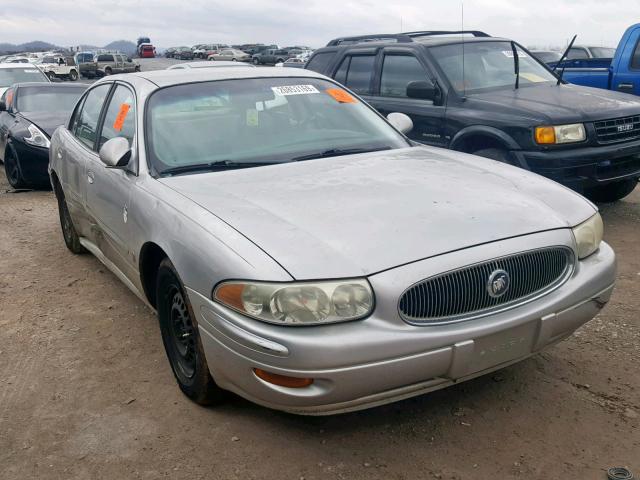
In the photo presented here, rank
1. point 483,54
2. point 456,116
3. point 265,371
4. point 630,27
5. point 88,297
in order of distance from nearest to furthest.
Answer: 1. point 265,371
2. point 88,297
3. point 456,116
4. point 483,54
5. point 630,27

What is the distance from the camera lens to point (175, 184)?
3383 millimetres

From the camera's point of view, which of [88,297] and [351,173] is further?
[88,297]

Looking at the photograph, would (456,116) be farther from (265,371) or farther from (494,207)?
(265,371)

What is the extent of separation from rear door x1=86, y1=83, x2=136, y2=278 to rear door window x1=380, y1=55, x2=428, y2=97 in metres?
3.30

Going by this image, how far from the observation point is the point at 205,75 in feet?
13.8

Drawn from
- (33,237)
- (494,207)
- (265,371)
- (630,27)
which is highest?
(630,27)

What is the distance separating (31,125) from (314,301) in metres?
7.43

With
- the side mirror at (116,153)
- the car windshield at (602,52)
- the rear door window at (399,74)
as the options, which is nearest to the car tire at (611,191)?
the rear door window at (399,74)

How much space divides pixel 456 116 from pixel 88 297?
3.57 metres

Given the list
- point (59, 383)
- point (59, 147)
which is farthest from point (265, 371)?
point (59, 147)

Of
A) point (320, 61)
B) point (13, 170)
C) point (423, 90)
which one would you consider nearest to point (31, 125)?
point (13, 170)

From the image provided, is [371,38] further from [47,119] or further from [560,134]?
[47,119]

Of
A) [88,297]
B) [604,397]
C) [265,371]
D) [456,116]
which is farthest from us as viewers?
[456,116]

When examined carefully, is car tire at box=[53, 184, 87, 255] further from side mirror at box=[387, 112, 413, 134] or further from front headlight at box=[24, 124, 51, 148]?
front headlight at box=[24, 124, 51, 148]
